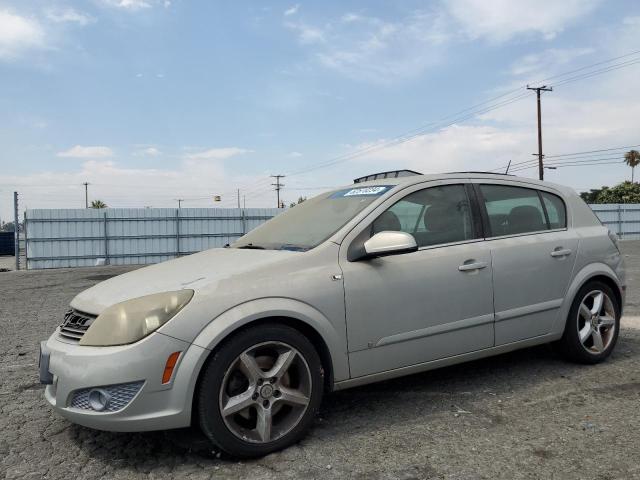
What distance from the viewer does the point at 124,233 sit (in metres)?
20.7

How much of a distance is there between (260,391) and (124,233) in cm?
1949

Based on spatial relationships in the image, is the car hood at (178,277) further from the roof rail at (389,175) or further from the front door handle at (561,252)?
the front door handle at (561,252)

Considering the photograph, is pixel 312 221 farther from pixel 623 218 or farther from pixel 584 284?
pixel 623 218

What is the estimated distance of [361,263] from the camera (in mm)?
3061

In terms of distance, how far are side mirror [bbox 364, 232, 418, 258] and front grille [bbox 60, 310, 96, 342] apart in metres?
1.52

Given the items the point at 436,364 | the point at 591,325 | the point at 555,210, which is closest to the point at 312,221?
the point at 436,364

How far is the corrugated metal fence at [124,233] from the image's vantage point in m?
19.5

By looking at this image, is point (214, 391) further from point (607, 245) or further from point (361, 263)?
point (607, 245)

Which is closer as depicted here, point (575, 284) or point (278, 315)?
point (278, 315)

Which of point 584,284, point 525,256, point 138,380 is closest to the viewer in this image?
point 138,380

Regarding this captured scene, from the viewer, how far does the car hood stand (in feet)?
8.87

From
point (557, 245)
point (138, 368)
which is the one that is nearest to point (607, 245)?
point (557, 245)

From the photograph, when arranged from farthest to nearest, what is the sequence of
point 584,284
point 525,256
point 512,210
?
point 584,284
point 512,210
point 525,256

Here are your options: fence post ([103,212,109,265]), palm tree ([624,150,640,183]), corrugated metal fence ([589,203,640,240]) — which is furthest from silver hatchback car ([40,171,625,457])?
palm tree ([624,150,640,183])
